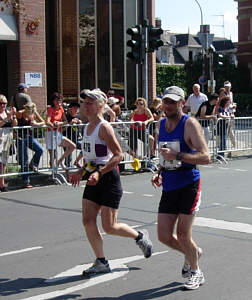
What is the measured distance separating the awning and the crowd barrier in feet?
27.3

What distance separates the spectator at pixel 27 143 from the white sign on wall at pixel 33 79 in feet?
29.3

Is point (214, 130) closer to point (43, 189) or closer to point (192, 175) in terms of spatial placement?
point (43, 189)

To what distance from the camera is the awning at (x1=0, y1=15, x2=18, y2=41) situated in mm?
19953

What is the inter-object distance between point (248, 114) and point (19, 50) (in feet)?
79.2

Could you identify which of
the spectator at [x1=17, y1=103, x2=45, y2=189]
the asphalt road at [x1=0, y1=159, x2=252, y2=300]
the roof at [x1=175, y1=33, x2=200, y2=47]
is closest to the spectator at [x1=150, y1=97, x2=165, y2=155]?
the spectator at [x1=17, y1=103, x2=45, y2=189]

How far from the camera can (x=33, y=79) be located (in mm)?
20656

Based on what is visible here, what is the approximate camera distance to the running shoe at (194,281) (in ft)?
16.9

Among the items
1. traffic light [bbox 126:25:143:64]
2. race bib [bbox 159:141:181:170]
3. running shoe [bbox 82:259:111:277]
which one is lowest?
running shoe [bbox 82:259:111:277]

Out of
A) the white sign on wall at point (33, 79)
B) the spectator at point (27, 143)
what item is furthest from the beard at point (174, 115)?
the white sign on wall at point (33, 79)

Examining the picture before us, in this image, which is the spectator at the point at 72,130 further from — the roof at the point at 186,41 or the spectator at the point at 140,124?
the roof at the point at 186,41

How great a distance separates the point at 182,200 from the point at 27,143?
6.92 m

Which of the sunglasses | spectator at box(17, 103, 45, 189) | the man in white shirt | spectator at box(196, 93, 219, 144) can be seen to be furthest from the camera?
the man in white shirt

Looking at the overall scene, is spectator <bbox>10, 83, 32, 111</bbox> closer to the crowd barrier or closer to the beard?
the crowd barrier

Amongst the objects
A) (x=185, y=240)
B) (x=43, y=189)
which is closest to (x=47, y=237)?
(x=185, y=240)
